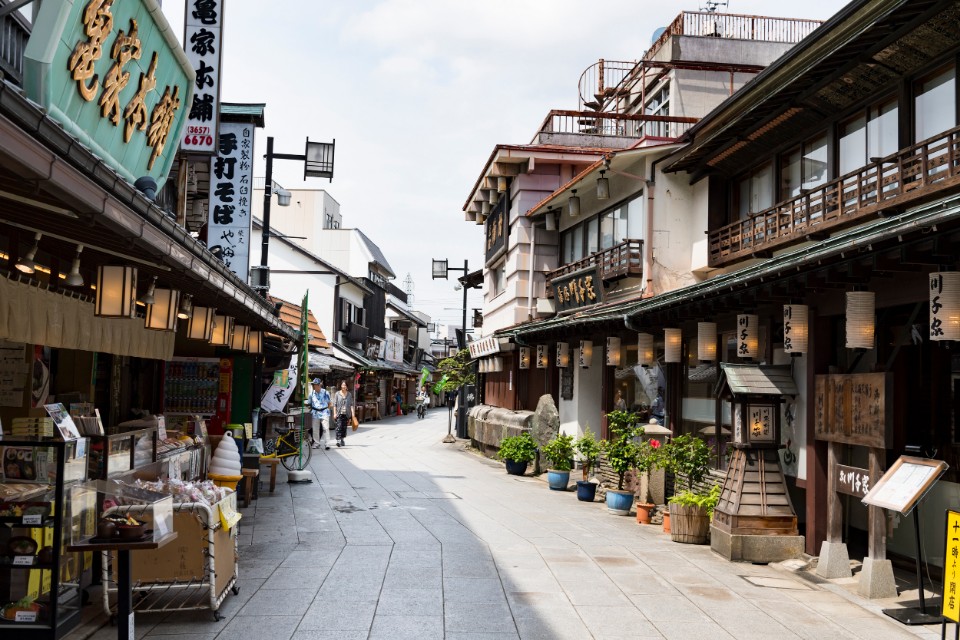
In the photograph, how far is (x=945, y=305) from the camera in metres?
8.99

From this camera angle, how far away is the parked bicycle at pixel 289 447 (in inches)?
865

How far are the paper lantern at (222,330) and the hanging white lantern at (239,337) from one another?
628 millimetres

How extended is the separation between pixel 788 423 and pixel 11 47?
11602 millimetres

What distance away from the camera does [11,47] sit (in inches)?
338

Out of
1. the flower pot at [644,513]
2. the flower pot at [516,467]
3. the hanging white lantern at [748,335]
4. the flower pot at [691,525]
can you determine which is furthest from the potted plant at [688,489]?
the flower pot at [516,467]

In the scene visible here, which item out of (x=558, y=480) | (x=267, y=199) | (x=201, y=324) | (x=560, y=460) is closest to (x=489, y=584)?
(x=201, y=324)

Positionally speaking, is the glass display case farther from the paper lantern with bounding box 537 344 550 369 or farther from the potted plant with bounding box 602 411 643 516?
the paper lantern with bounding box 537 344 550 369

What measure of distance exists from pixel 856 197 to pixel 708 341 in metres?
3.51

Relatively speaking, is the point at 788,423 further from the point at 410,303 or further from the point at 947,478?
the point at 410,303

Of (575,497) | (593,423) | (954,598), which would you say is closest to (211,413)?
(575,497)

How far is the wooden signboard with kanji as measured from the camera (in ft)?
33.6

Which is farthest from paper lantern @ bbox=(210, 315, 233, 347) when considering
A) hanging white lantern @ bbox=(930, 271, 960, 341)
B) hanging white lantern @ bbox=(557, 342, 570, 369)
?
hanging white lantern @ bbox=(557, 342, 570, 369)

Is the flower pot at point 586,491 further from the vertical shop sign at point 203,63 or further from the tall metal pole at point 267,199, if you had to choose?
the vertical shop sign at point 203,63

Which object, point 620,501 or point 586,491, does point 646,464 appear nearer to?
point 620,501
